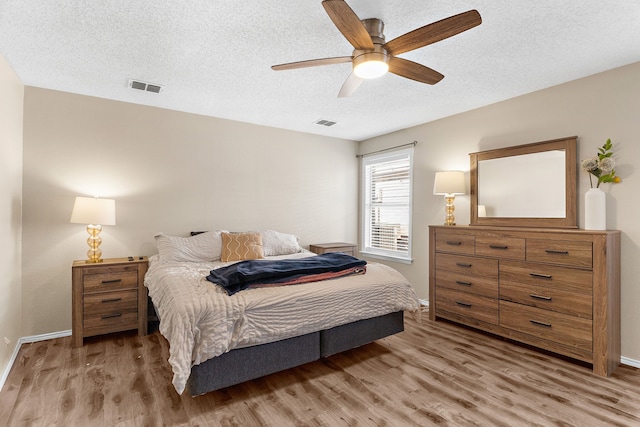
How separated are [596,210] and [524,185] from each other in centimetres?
70

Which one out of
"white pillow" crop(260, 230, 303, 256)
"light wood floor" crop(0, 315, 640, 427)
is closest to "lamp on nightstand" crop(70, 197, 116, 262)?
"light wood floor" crop(0, 315, 640, 427)

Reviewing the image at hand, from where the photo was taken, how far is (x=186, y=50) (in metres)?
2.41

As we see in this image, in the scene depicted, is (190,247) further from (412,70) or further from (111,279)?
(412,70)

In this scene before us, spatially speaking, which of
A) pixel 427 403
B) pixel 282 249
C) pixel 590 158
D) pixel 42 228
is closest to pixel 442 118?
pixel 590 158

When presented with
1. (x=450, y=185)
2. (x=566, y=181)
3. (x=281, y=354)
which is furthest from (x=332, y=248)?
(x=566, y=181)

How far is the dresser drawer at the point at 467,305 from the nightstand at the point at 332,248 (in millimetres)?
1460

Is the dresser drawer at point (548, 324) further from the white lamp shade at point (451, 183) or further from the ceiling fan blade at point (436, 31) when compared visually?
the ceiling fan blade at point (436, 31)

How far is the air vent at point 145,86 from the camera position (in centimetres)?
303

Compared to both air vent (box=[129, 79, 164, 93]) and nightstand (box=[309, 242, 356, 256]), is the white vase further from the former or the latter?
air vent (box=[129, 79, 164, 93])

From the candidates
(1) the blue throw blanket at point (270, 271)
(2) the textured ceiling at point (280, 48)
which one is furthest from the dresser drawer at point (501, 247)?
(2) the textured ceiling at point (280, 48)

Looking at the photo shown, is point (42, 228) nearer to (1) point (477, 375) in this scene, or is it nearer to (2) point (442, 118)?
(1) point (477, 375)

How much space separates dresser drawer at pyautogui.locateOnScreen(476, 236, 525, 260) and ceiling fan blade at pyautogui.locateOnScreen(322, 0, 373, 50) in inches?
86.3

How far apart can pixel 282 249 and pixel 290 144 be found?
1576mm

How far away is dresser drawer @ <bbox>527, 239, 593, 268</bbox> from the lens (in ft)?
8.38
